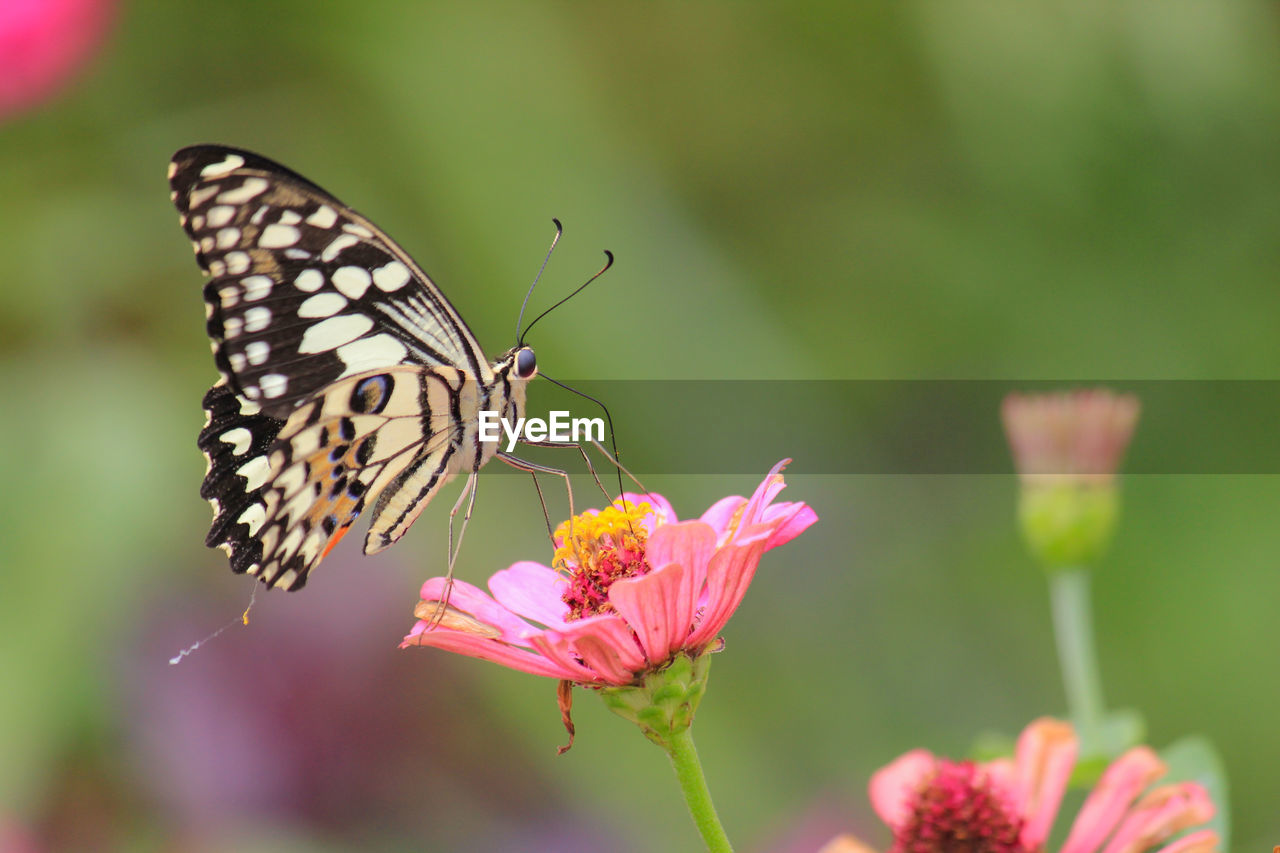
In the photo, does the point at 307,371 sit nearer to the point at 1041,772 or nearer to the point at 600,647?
the point at 600,647

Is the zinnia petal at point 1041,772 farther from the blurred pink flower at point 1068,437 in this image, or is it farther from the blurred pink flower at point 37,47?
the blurred pink flower at point 37,47

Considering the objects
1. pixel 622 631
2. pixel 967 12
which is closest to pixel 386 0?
pixel 967 12

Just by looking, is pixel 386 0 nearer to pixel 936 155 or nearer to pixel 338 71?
pixel 338 71

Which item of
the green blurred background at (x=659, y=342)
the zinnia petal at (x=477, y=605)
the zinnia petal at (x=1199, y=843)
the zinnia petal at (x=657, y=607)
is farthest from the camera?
the green blurred background at (x=659, y=342)

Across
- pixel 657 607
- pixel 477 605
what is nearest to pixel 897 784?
pixel 657 607

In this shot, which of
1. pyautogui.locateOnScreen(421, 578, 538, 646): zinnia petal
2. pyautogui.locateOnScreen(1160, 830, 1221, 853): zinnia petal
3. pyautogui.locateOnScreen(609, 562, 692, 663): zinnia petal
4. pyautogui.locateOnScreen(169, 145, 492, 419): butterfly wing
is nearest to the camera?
pyautogui.locateOnScreen(1160, 830, 1221, 853): zinnia petal

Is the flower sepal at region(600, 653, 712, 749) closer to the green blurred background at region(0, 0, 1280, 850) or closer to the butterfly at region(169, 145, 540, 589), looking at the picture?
the butterfly at region(169, 145, 540, 589)

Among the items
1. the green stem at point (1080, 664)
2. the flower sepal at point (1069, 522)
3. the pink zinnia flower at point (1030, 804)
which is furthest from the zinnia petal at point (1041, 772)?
the flower sepal at point (1069, 522)

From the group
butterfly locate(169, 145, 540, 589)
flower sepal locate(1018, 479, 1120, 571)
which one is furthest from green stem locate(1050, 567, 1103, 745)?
butterfly locate(169, 145, 540, 589)
